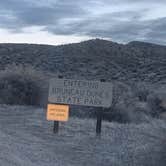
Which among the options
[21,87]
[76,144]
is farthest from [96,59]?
[76,144]

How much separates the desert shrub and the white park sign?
8756mm

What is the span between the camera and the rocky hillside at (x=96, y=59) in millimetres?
64062

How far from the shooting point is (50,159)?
13.2 meters

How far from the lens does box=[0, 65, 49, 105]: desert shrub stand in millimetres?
26703

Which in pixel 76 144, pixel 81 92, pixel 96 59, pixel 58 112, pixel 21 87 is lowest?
pixel 76 144

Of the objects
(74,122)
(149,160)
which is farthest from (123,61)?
(149,160)

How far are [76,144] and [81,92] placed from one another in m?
2.42

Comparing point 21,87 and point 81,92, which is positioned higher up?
point 81,92

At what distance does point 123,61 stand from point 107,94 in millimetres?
56302

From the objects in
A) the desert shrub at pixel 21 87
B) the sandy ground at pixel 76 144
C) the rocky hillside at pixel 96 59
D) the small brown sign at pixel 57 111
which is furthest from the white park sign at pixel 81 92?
the rocky hillside at pixel 96 59

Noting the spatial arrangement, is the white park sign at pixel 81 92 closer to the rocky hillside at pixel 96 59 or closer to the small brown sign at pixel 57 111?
the small brown sign at pixel 57 111

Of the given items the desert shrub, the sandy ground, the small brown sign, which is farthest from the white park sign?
the desert shrub

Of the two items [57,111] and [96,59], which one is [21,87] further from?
[96,59]

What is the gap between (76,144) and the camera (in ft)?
51.3
